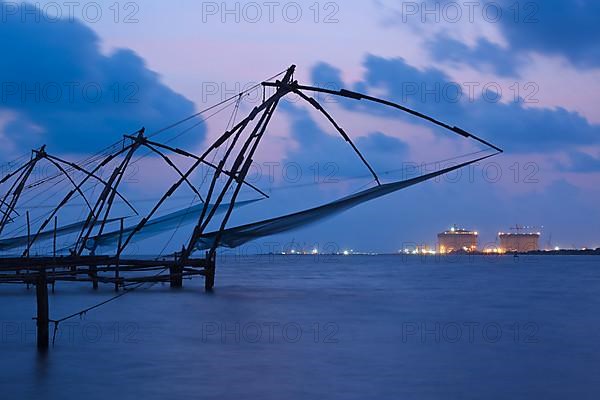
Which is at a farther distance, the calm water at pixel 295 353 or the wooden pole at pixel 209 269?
the wooden pole at pixel 209 269

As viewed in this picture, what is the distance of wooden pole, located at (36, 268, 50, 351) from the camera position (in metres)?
8.87

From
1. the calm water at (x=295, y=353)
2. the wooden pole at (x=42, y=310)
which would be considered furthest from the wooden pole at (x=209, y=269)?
the wooden pole at (x=42, y=310)

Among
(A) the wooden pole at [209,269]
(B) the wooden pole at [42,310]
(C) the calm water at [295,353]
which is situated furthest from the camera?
(A) the wooden pole at [209,269]

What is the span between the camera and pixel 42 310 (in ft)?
29.9

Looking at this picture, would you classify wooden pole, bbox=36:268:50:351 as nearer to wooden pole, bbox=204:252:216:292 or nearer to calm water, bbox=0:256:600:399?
calm water, bbox=0:256:600:399

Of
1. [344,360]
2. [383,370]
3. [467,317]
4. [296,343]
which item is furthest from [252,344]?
[467,317]

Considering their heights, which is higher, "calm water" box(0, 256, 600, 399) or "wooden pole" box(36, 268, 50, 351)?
"wooden pole" box(36, 268, 50, 351)

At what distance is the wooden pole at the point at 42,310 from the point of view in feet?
29.1

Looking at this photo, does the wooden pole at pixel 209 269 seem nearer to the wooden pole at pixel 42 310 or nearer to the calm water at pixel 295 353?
the calm water at pixel 295 353

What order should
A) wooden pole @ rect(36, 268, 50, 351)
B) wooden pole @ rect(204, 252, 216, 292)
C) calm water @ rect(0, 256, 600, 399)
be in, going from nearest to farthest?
calm water @ rect(0, 256, 600, 399)
wooden pole @ rect(36, 268, 50, 351)
wooden pole @ rect(204, 252, 216, 292)

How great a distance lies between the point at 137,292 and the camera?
73.2 ft

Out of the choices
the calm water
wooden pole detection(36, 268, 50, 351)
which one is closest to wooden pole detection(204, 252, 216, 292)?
the calm water

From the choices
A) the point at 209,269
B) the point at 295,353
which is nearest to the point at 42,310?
the point at 295,353

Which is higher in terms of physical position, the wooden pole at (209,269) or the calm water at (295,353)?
the wooden pole at (209,269)
